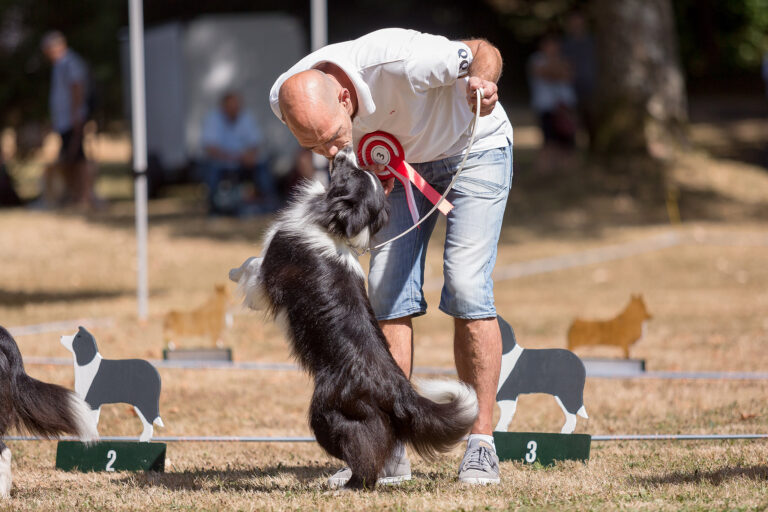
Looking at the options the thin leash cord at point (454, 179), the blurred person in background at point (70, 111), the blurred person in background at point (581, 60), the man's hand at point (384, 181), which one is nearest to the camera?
the thin leash cord at point (454, 179)

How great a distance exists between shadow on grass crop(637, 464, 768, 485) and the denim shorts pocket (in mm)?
1234

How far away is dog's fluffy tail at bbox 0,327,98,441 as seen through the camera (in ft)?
11.1

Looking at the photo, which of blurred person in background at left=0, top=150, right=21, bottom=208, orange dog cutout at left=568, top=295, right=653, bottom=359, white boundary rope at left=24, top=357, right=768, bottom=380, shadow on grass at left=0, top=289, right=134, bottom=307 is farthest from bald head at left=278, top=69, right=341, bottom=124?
blurred person in background at left=0, top=150, right=21, bottom=208

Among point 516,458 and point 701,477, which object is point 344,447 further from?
point 701,477

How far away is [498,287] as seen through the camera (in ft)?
31.0

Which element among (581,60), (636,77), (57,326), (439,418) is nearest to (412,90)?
(439,418)

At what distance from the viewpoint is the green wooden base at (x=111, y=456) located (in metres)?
3.92

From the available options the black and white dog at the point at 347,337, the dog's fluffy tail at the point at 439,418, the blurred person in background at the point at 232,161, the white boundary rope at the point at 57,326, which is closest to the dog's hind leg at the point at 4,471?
the black and white dog at the point at 347,337

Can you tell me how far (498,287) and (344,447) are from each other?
20.8ft

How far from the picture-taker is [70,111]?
13.4 m

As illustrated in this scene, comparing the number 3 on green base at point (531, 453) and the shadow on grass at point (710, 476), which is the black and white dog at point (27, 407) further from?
the shadow on grass at point (710, 476)

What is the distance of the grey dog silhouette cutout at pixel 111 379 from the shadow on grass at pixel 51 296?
15.7 feet

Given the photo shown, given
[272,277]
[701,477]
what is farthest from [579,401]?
[272,277]

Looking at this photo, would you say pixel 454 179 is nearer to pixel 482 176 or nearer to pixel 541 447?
pixel 482 176
